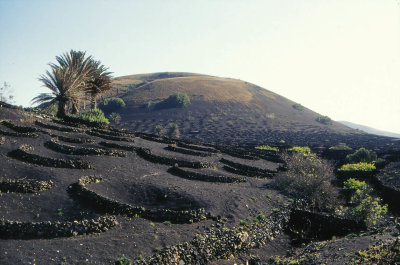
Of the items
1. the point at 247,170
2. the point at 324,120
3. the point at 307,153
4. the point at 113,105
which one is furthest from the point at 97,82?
the point at 324,120

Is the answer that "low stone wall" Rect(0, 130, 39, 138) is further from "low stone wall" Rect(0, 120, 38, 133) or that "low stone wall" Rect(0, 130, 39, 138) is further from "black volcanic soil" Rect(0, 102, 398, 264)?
"low stone wall" Rect(0, 120, 38, 133)

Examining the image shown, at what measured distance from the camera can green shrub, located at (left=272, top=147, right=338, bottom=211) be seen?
22453 millimetres

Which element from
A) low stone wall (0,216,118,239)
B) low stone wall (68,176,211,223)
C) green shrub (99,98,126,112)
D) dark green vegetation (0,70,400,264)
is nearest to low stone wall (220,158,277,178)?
dark green vegetation (0,70,400,264)

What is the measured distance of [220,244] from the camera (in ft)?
48.8

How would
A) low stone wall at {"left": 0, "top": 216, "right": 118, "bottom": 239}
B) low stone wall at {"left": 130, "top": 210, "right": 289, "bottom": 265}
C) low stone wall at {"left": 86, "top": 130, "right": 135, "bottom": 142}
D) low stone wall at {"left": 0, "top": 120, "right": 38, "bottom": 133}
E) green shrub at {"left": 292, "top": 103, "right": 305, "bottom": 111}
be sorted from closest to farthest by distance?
1. low stone wall at {"left": 0, "top": 216, "right": 118, "bottom": 239}
2. low stone wall at {"left": 130, "top": 210, "right": 289, "bottom": 265}
3. low stone wall at {"left": 0, "top": 120, "right": 38, "bottom": 133}
4. low stone wall at {"left": 86, "top": 130, "right": 135, "bottom": 142}
5. green shrub at {"left": 292, "top": 103, "right": 305, "bottom": 111}

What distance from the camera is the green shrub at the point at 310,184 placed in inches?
884

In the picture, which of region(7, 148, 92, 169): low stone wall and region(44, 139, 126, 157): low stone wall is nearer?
region(7, 148, 92, 169): low stone wall

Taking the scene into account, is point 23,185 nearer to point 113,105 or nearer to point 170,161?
point 170,161

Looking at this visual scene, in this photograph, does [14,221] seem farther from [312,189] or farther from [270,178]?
[270,178]

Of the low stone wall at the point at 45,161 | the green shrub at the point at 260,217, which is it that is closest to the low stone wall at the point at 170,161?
the low stone wall at the point at 45,161

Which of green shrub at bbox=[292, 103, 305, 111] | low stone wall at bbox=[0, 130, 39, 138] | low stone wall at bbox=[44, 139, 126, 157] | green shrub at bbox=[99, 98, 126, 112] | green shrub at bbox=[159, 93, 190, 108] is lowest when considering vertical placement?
low stone wall at bbox=[44, 139, 126, 157]

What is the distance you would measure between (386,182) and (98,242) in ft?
82.3

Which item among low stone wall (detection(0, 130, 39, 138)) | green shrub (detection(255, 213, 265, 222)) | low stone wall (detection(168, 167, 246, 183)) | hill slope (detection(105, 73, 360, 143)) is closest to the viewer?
green shrub (detection(255, 213, 265, 222))

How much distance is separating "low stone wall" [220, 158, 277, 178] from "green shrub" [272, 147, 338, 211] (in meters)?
1.84
